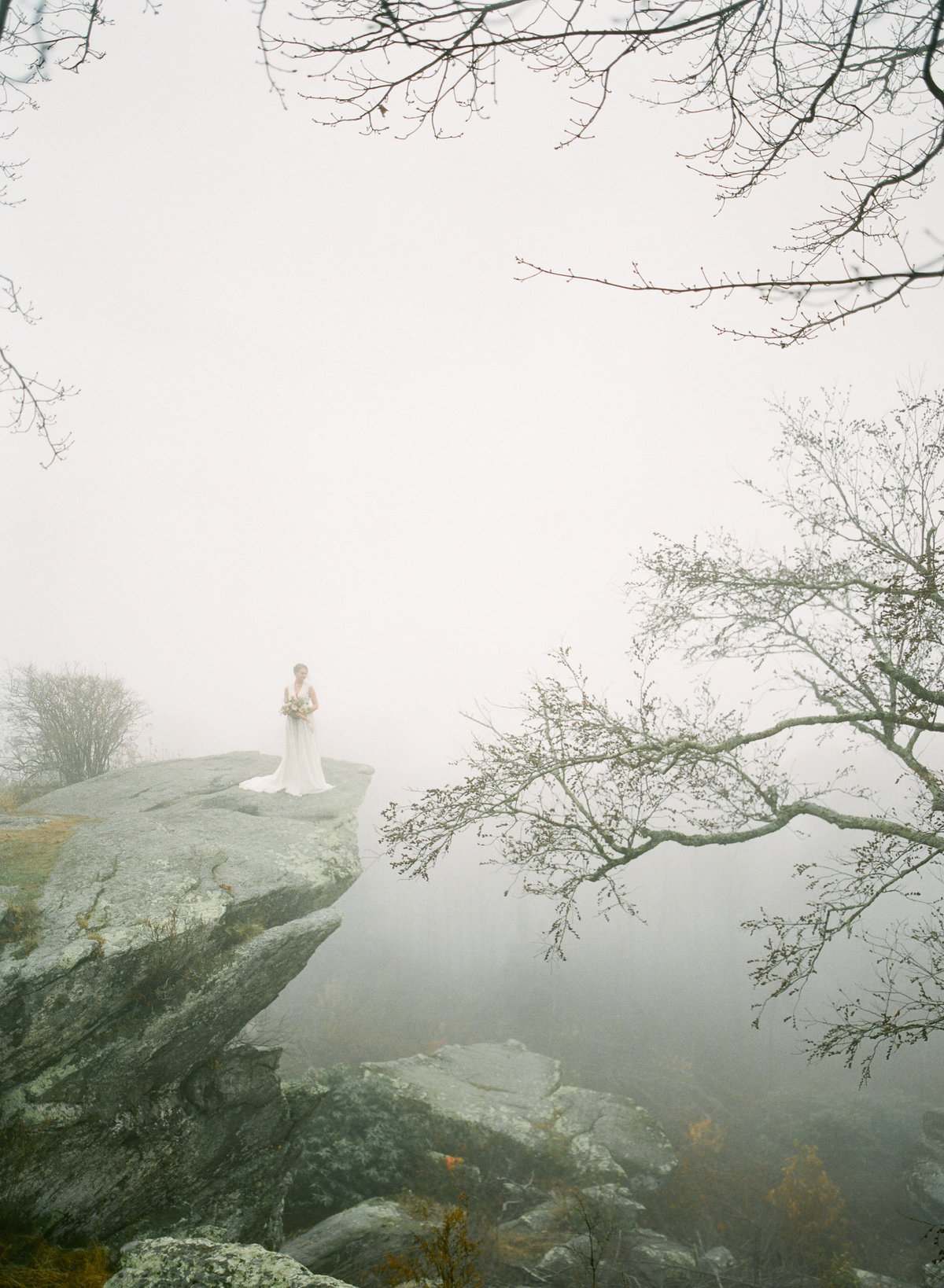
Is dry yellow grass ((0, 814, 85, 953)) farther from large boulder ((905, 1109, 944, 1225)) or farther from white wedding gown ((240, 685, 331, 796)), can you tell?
large boulder ((905, 1109, 944, 1225))

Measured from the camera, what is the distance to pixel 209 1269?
13.5 ft

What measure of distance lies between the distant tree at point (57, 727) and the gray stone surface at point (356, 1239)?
12532mm

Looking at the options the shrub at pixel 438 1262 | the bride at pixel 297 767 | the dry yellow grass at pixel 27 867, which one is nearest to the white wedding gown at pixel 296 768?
the bride at pixel 297 767

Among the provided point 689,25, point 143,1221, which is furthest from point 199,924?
point 689,25

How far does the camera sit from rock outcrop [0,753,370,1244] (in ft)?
18.9

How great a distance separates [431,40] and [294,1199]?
13.6 metres

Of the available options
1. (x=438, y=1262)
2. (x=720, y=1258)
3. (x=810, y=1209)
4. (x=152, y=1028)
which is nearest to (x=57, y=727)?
(x=152, y=1028)

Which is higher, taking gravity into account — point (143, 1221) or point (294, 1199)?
point (143, 1221)

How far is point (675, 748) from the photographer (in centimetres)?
564

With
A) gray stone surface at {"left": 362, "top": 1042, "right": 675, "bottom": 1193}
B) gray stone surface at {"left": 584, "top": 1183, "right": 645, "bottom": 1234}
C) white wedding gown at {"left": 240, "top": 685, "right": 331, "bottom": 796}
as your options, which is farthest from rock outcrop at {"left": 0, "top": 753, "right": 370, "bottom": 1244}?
gray stone surface at {"left": 584, "top": 1183, "right": 645, "bottom": 1234}

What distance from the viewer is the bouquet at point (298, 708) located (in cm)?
1307

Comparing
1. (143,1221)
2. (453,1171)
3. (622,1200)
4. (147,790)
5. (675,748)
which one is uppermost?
(675,748)

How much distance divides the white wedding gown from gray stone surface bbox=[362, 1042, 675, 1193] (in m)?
5.56

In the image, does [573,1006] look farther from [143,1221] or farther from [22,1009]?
[22,1009]
